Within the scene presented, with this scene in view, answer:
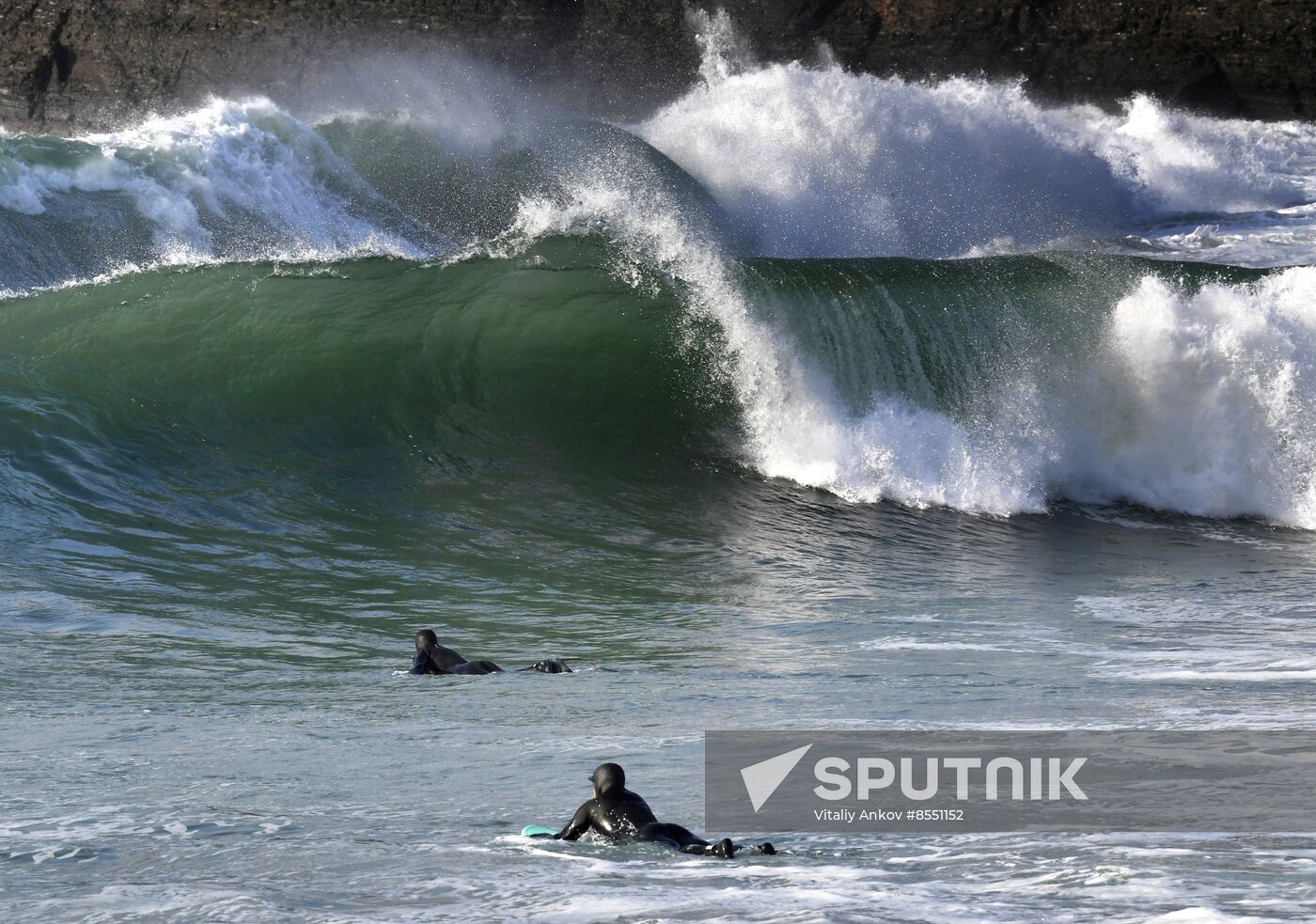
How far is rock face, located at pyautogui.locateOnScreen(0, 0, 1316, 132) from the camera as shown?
2656 cm

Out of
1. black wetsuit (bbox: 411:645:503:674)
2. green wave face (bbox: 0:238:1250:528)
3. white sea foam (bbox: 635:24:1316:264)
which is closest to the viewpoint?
black wetsuit (bbox: 411:645:503:674)

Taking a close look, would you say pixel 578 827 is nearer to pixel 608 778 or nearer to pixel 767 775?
pixel 608 778

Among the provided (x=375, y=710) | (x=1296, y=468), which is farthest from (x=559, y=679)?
(x=1296, y=468)

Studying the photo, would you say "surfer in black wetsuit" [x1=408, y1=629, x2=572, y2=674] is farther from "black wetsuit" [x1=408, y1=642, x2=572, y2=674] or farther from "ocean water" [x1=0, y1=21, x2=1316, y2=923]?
"ocean water" [x1=0, y1=21, x2=1316, y2=923]

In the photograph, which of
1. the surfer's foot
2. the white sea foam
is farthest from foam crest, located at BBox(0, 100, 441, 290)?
the surfer's foot

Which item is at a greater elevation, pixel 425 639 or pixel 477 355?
pixel 477 355

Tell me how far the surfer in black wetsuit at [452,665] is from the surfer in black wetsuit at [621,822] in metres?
2.58

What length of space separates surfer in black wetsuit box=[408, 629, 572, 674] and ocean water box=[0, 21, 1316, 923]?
13cm

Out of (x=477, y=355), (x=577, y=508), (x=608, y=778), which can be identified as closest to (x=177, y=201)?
(x=477, y=355)

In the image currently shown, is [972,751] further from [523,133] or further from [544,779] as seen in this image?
[523,133]

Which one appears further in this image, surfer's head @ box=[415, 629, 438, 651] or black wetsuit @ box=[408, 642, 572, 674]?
surfer's head @ box=[415, 629, 438, 651]

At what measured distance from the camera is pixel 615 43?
27109mm

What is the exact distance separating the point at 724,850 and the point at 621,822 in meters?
0.35

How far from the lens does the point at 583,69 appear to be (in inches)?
1064
